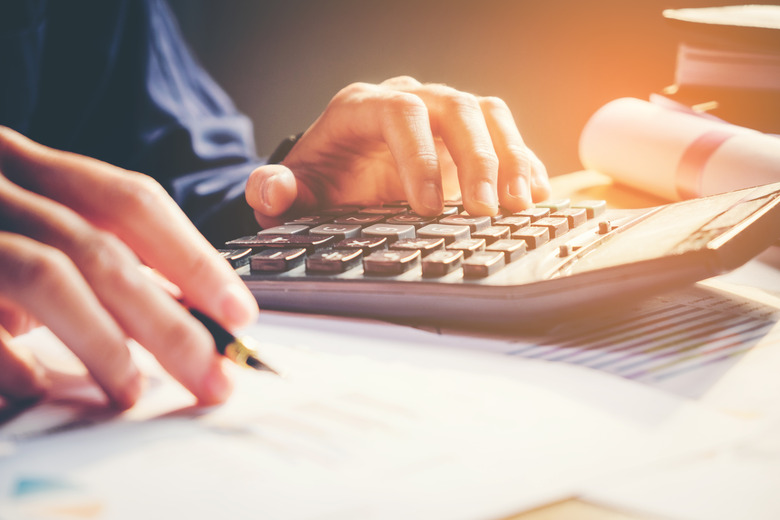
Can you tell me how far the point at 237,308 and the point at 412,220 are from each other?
0.22 meters

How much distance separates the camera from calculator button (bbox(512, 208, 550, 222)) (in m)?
0.48

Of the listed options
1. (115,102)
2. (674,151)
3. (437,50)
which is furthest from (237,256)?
(437,50)

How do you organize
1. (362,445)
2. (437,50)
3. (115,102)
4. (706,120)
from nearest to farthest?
(362,445) < (706,120) < (115,102) < (437,50)

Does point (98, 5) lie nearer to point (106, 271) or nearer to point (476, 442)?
point (106, 271)

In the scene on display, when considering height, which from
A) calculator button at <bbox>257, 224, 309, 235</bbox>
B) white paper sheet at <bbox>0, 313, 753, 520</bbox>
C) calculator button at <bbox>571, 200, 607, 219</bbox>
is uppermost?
calculator button at <bbox>257, 224, 309, 235</bbox>

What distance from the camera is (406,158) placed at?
53 cm

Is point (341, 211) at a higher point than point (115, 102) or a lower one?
lower

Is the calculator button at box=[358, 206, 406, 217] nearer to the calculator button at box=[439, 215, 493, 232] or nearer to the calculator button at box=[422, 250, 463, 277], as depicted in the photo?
the calculator button at box=[439, 215, 493, 232]

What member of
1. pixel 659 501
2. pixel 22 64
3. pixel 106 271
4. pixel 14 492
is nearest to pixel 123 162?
pixel 22 64

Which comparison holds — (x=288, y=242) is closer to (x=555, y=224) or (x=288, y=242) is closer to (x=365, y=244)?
(x=365, y=244)

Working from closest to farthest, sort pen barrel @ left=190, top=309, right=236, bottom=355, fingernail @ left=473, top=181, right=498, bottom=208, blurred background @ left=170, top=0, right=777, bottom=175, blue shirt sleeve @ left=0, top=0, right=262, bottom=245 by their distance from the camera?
pen barrel @ left=190, top=309, right=236, bottom=355
fingernail @ left=473, top=181, right=498, bottom=208
blue shirt sleeve @ left=0, top=0, right=262, bottom=245
blurred background @ left=170, top=0, right=777, bottom=175

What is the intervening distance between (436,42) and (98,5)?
2.06ft

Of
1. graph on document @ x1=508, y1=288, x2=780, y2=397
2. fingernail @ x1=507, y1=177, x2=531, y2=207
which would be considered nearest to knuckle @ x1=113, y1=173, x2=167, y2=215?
graph on document @ x1=508, y1=288, x2=780, y2=397

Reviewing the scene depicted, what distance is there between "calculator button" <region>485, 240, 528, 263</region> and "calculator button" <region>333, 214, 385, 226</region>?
118 millimetres
